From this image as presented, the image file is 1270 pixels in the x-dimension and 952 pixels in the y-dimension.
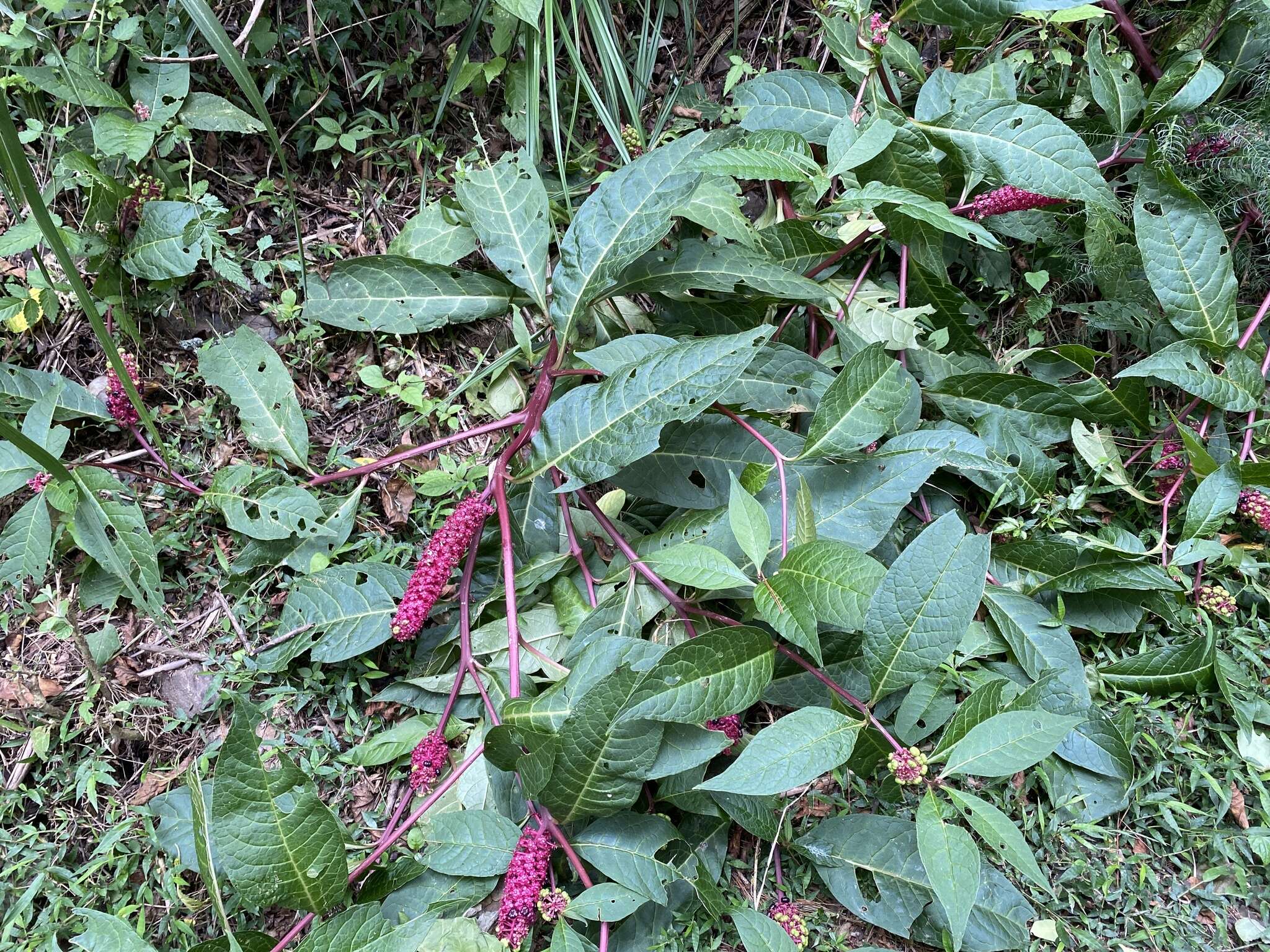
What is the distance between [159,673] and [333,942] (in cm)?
83

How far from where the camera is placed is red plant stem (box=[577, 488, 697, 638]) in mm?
1814

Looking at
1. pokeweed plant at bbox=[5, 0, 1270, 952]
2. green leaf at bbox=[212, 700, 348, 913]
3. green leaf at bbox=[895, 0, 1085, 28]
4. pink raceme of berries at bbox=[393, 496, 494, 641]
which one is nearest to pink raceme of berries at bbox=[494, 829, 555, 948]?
pokeweed plant at bbox=[5, 0, 1270, 952]

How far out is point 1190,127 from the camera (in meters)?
2.13

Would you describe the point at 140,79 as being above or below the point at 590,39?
above

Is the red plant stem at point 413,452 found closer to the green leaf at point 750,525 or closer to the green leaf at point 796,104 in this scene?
the green leaf at point 750,525

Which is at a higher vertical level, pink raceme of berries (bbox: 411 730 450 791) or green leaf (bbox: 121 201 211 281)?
green leaf (bbox: 121 201 211 281)

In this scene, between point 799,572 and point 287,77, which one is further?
point 287,77

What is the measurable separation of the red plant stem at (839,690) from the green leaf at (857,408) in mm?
435

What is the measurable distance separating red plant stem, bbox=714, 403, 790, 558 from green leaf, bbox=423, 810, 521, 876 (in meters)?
0.77

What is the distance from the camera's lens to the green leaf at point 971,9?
6.11 feet

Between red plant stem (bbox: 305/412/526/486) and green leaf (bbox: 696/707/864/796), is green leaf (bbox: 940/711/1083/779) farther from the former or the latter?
red plant stem (bbox: 305/412/526/486)

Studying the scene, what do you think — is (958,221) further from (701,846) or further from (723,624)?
(701,846)

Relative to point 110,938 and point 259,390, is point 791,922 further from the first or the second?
point 259,390

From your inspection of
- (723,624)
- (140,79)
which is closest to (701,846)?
(723,624)
